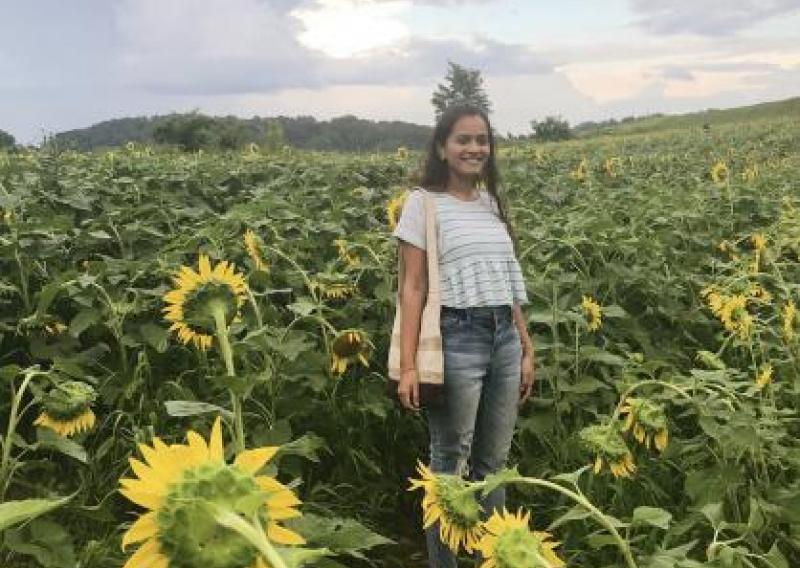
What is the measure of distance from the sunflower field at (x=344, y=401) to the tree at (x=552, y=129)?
3314 centimetres

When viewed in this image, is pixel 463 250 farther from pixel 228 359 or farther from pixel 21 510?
pixel 21 510

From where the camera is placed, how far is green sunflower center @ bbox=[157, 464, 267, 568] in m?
0.70

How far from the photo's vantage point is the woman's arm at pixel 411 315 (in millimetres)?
2537

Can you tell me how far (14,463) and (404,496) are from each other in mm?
1460

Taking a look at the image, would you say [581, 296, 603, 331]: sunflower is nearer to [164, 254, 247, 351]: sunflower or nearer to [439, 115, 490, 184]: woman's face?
[439, 115, 490, 184]: woman's face

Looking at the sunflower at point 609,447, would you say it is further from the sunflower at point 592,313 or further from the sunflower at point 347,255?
the sunflower at point 347,255

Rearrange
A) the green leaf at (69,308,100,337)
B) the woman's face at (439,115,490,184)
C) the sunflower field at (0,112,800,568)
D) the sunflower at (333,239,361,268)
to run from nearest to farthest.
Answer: the sunflower field at (0,112,800,568)
the woman's face at (439,115,490,184)
the green leaf at (69,308,100,337)
the sunflower at (333,239,361,268)

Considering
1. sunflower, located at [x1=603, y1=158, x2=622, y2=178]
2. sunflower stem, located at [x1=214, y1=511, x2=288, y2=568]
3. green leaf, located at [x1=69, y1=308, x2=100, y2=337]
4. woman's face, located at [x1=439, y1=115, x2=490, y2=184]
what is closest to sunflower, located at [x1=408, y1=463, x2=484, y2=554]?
sunflower stem, located at [x1=214, y1=511, x2=288, y2=568]

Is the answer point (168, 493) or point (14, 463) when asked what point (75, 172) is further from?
point (168, 493)

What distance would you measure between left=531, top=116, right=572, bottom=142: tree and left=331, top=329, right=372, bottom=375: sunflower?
114 feet

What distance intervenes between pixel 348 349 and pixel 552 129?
120ft

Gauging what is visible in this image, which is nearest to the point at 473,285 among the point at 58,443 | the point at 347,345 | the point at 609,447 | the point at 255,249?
the point at 347,345

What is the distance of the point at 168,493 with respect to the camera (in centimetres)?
73

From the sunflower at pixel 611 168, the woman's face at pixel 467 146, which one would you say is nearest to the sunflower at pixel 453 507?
the woman's face at pixel 467 146
